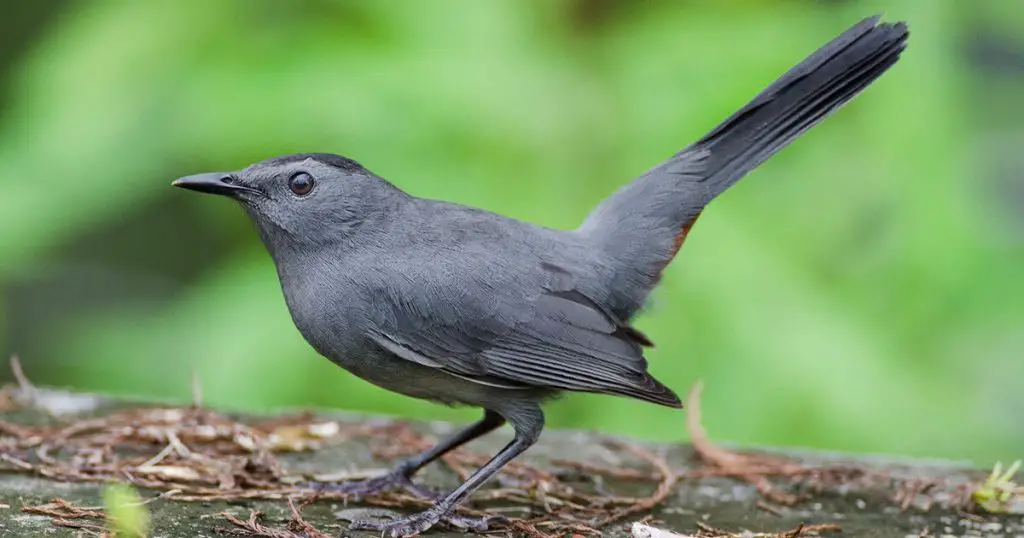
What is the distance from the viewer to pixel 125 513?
2271 mm

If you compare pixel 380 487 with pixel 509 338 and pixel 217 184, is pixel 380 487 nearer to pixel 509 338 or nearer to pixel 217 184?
pixel 509 338

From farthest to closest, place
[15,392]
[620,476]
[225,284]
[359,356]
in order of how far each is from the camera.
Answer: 1. [225,284]
2. [15,392]
3. [620,476]
4. [359,356]

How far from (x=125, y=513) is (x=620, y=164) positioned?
2.82 meters

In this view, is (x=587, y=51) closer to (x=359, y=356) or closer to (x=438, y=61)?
(x=438, y=61)

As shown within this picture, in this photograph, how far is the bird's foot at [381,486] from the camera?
352 cm

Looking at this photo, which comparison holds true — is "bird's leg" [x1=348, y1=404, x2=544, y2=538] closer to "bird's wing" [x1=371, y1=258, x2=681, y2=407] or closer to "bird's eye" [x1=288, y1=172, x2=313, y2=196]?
"bird's wing" [x1=371, y1=258, x2=681, y2=407]

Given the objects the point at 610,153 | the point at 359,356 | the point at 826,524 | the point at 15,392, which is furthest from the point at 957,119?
the point at 15,392

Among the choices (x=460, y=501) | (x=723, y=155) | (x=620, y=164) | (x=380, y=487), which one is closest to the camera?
(x=460, y=501)

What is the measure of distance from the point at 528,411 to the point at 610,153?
163 centimetres

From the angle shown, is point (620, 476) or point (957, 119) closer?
point (620, 476)

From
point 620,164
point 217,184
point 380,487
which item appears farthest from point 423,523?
point 620,164

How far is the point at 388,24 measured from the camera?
16.0 ft

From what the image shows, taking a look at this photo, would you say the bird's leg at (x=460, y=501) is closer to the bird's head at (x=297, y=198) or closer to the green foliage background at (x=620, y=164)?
the bird's head at (x=297, y=198)

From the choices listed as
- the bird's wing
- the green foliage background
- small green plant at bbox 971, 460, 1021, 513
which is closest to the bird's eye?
the bird's wing
